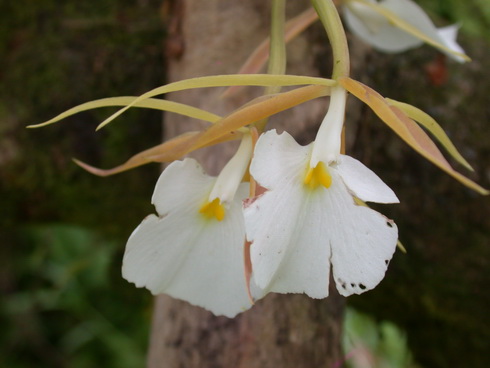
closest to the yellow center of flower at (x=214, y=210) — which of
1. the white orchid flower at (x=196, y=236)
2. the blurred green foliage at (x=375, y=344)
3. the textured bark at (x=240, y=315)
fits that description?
the white orchid flower at (x=196, y=236)

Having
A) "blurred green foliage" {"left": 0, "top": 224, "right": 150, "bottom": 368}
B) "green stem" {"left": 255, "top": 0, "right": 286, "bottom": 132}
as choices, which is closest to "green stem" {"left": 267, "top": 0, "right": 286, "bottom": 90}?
"green stem" {"left": 255, "top": 0, "right": 286, "bottom": 132}

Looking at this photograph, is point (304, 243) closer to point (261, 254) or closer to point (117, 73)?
point (261, 254)

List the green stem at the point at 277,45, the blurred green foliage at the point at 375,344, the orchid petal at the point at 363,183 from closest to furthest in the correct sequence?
the orchid petal at the point at 363,183 < the green stem at the point at 277,45 < the blurred green foliage at the point at 375,344

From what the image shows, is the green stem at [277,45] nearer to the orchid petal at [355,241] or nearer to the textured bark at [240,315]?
the orchid petal at [355,241]

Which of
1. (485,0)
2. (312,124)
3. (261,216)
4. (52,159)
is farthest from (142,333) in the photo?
(261,216)

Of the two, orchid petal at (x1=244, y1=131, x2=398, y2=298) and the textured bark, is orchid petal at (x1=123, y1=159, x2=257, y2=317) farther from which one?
the textured bark

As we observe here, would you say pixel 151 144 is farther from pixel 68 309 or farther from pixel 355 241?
pixel 68 309
